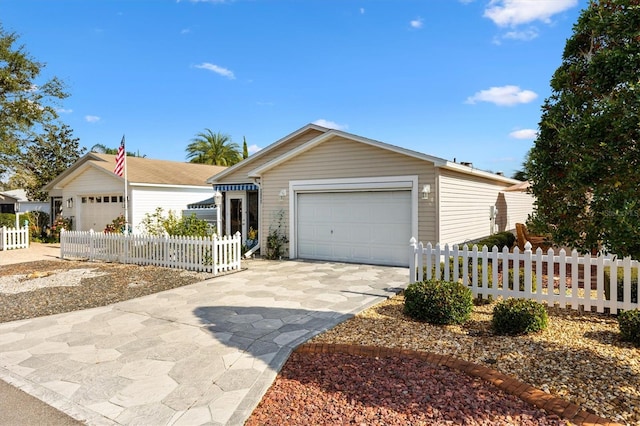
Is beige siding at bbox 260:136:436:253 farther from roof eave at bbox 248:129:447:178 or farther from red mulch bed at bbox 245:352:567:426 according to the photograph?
red mulch bed at bbox 245:352:567:426

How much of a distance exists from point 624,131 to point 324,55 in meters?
12.5

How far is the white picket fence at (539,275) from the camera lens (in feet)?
19.0

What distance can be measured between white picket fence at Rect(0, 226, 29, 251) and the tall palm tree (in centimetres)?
2006

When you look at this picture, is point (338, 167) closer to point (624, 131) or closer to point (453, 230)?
point (453, 230)

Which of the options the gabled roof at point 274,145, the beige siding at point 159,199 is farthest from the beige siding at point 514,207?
the beige siding at point 159,199

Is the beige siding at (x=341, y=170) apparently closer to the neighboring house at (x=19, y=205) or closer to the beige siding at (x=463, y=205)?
the beige siding at (x=463, y=205)

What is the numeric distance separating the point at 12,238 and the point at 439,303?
2000 cm

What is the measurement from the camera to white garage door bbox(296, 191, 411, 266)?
36.1 feet

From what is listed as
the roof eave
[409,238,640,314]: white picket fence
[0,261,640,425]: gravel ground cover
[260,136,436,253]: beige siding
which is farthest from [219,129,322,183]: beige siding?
[0,261,640,425]: gravel ground cover

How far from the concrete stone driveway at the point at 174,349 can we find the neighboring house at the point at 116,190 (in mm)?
11342

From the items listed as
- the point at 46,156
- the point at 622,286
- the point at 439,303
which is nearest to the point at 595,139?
the point at 439,303

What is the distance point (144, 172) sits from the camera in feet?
62.7

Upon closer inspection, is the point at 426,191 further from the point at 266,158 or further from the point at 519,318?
the point at 266,158

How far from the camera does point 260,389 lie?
12.2 ft
